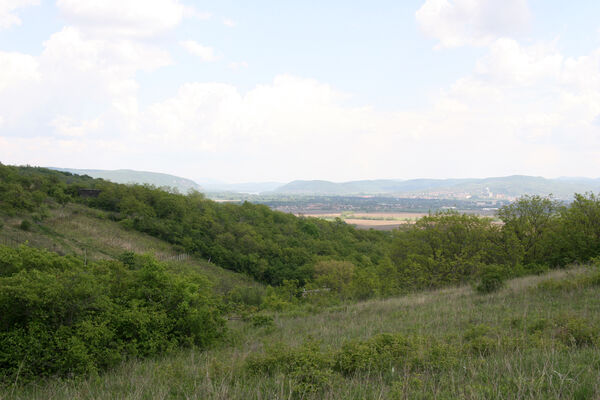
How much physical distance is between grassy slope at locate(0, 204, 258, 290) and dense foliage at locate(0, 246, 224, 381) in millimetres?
20774

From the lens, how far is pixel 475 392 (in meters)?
4.32

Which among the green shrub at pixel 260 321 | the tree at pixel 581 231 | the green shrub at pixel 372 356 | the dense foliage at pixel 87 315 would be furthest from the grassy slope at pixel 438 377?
the tree at pixel 581 231

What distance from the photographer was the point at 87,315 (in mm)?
8250

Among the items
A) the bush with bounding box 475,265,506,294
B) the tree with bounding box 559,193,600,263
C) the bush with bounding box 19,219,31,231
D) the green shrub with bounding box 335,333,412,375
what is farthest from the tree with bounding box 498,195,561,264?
the bush with bounding box 19,219,31,231

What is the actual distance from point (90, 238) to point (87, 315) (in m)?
43.4

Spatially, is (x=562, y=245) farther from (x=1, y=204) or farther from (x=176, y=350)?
(x=1, y=204)

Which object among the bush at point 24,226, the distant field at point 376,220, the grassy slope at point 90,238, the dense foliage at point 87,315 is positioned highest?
the dense foliage at point 87,315

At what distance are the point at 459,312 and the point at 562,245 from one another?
575 inches

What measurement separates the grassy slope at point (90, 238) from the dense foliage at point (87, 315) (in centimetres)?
2077

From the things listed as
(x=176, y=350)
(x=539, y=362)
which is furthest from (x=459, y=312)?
(x=176, y=350)

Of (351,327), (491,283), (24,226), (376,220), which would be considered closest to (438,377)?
(351,327)

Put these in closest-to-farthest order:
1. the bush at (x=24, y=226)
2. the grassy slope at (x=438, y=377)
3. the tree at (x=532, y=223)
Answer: the grassy slope at (x=438, y=377) → the tree at (x=532, y=223) → the bush at (x=24, y=226)

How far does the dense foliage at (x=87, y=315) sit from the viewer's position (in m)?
7.16

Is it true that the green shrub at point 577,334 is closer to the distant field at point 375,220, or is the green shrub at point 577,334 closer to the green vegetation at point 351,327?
the green vegetation at point 351,327
